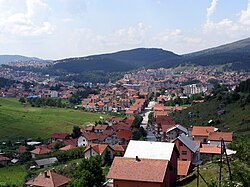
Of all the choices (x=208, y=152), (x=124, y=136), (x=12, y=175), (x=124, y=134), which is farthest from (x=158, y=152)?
(x=124, y=134)

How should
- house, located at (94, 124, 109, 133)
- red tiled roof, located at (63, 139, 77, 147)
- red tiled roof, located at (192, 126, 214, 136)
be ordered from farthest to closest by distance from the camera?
house, located at (94, 124, 109, 133) < red tiled roof, located at (63, 139, 77, 147) < red tiled roof, located at (192, 126, 214, 136)

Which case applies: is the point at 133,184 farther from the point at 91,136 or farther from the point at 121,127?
the point at 121,127

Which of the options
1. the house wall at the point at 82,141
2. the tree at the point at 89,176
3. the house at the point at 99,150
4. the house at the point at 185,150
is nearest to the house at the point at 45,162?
the house at the point at 99,150

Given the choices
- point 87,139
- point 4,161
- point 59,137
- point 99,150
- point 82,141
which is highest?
point 99,150

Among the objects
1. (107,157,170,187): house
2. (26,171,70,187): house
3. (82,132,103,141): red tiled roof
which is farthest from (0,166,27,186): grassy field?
(107,157,170,187): house

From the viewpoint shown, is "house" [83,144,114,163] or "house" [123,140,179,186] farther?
"house" [83,144,114,163]

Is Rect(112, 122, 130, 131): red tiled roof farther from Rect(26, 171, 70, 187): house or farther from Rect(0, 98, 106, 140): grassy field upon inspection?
Rect(26, 171, 70, 187): house
